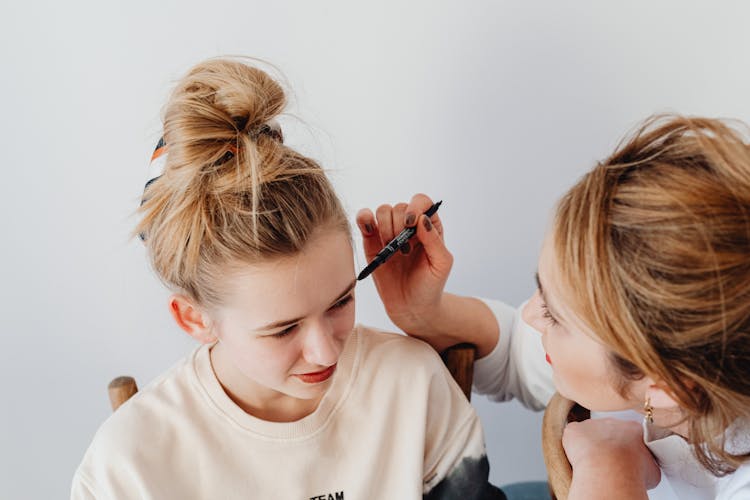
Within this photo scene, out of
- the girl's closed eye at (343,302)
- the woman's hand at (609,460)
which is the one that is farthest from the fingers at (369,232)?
the woman's hand at (609,460)

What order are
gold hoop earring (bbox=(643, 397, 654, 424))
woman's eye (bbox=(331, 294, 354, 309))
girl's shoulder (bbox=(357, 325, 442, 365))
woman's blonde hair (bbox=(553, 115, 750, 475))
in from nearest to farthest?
woman's blonde hair (bbox=(553, 115, 750, 475)) → gold hoop earring (bbox=(643, 397, 654, 424)) → woman's eye (bbox=(331, 294, 354, 309)) → girl's shoulder (bbox=(357, 325, 442, 365))

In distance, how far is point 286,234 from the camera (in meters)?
0.76

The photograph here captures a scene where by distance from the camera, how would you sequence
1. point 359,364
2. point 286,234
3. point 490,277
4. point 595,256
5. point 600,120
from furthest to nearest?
point 490,277 < point 600,120 < point 359,364 < point 286,234 < point 595,256

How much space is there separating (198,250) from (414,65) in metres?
0.42

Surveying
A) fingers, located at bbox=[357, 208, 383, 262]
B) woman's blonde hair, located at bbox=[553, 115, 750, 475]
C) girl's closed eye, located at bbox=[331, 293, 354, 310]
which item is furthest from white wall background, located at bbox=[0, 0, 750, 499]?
woman's blonde hair, located at bbox=[553, 115, 750, 475]

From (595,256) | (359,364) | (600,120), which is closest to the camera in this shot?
(595,256)

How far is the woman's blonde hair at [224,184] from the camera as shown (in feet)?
2.42

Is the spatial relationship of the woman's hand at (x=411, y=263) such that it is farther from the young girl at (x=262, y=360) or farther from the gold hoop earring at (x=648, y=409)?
the gold hoop earring at (x=648, y=409)

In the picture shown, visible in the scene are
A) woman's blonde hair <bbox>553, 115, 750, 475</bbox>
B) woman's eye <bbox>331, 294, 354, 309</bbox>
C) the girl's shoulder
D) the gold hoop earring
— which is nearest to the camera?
woman's blonde hair <bbox>553, 115, 750, 475</bbox>

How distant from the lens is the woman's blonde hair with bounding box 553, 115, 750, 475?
1.97ft

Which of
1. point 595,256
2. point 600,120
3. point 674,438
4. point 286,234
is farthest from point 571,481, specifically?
point 600,120

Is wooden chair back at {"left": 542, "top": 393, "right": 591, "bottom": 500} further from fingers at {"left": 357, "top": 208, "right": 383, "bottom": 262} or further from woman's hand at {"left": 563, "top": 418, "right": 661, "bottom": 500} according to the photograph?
fingers at {"left": 357, "top": 208, "right": 383, "bottom": 262}

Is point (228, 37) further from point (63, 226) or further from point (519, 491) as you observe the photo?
point (519, 491)

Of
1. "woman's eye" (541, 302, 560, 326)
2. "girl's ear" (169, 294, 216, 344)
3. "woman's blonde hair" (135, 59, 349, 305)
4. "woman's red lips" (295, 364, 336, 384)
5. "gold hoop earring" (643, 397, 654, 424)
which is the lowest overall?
"gold hoop earring" (643, 397, 654, 424)
